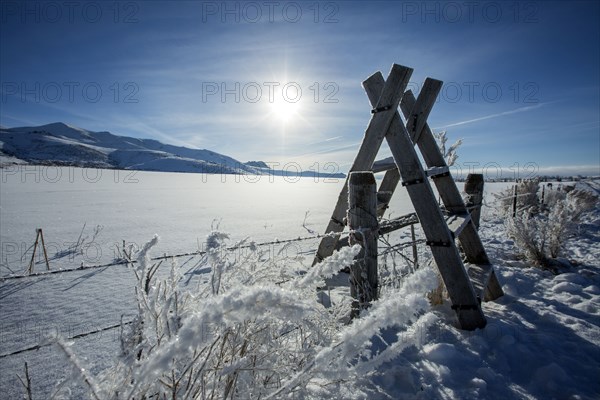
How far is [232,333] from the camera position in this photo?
1.19 m

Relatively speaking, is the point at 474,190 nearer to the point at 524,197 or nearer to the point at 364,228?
the point at 364,228

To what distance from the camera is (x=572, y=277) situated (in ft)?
12.8

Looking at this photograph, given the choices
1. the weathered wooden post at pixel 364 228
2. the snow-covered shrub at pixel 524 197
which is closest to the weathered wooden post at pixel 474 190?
the weathered wooden post at pixel 364 228

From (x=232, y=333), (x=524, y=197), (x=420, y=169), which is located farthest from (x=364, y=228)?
(x=524, y=197)

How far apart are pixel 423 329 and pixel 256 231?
7.49 meters

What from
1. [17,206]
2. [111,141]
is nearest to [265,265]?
Answer: [17,206]

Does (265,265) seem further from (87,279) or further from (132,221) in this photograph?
(132,221)

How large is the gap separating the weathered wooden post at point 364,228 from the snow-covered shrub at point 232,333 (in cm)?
94

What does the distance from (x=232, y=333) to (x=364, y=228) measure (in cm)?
148

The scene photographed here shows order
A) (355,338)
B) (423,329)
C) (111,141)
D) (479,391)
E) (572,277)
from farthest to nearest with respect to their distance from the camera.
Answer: (111,141), (572,277), (479,391), (423,329), (355,338)

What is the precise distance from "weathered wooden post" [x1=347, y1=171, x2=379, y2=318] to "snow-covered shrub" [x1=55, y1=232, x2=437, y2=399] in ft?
3.08

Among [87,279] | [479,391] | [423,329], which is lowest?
[87,279]

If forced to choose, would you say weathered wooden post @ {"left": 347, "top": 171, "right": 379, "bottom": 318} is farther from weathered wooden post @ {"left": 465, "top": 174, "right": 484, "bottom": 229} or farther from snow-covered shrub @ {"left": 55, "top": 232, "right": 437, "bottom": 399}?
weathered wooden post @ {"left": 465, "top": 174, "right": 484, "bottom": 229}

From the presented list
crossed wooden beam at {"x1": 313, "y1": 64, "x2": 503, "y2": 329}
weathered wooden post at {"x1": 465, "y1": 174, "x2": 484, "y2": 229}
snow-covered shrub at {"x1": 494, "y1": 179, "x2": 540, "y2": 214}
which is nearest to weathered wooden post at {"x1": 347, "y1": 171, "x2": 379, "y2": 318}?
crossed wooden beam at {"x1": 313, "y1": 64, "x2": 503, "y2": 329}
